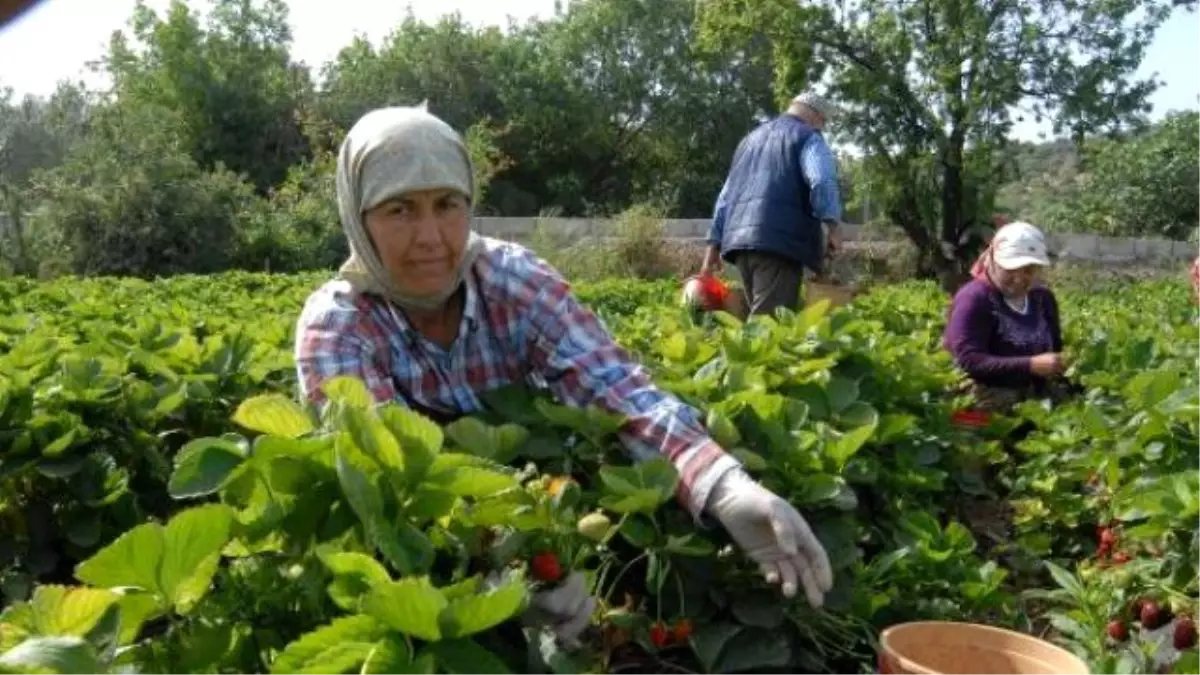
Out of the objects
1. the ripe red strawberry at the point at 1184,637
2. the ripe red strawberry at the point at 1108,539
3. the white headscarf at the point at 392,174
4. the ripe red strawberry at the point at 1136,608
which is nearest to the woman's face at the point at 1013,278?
the ripe red strawberry at the point at 1108,539

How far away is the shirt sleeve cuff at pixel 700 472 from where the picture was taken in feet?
6.91

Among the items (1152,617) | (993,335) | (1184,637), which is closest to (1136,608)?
(1152,617)

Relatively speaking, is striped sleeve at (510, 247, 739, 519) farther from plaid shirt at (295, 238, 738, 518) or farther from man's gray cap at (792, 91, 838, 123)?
man's gray cap at (792, 91, 838, 123)

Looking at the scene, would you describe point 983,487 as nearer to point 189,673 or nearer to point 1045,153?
point 189,673

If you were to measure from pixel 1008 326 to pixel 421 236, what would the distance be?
3572mm

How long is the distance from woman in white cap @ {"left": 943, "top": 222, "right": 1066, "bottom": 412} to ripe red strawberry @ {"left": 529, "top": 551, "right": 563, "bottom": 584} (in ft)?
12.8

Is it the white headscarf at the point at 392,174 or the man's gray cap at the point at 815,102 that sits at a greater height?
the man's gray cap at the point at 815,102

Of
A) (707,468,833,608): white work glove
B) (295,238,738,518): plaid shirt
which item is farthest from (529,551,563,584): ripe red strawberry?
(295,238,738,518): plaid shirt

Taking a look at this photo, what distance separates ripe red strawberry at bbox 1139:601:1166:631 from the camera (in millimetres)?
2635

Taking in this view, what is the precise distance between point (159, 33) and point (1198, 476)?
40.5m

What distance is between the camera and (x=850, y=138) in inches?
1043

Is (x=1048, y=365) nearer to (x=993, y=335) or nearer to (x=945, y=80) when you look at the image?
(x=993, y=335)

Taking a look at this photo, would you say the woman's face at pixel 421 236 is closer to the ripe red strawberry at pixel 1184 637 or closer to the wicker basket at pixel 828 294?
the ripe red strawberry at pixel 1184 637

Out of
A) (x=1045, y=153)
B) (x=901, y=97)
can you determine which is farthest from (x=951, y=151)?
(x=1045, y=153)
